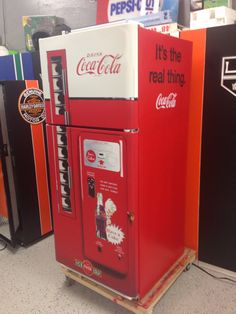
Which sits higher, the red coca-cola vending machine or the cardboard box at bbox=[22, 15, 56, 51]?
the cardboard box at bbox=[22, 15, 56, 51]

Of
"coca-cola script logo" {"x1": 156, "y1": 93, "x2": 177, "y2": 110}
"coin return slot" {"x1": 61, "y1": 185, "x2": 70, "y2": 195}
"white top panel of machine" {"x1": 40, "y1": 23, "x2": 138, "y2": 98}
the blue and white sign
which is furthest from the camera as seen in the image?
the blue and white sign

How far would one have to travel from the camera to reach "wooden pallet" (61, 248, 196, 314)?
6.19 feet

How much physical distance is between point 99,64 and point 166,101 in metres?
0.50

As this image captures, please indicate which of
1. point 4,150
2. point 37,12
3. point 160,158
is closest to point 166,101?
point 160,158

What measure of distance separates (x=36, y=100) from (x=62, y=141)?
996mm

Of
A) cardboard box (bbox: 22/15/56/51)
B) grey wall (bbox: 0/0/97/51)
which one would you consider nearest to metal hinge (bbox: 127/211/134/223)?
grey wall (bbox: 0/0/97/51)

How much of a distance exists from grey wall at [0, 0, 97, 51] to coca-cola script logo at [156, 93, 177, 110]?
173 cm

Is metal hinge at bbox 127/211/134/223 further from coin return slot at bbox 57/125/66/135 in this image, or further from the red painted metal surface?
coin return slot at bbox 57/125/66/135

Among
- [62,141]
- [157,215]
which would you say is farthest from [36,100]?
[157,215]

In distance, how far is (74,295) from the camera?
89.0 inches

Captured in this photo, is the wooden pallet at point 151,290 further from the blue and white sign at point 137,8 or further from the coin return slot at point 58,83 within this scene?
the blue and white sign at point 137,8

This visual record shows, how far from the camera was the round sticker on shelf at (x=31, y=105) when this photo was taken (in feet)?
8.71

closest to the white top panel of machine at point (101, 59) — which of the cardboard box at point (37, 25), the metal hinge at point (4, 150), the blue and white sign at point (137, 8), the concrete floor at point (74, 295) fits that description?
the blue and white sign at point (137, 8)

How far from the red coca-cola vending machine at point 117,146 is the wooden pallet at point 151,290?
6cm
